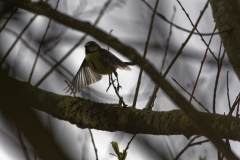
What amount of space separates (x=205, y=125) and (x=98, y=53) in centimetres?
289

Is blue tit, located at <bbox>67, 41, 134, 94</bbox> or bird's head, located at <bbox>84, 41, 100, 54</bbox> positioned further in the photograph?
bird's head, located at <bbox>84, 41, 100, 54</bbox>

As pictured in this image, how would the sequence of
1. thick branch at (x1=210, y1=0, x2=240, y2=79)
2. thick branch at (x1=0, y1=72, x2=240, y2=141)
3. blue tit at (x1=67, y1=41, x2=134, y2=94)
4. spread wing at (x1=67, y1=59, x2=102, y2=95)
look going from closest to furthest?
thick branch at (x1=0, y1=72, x2=240, y2=141), thick branch at (x1=210, y1=0, x2=240, y2=79), blue tit at (x1=67, y1=41, x2=134, y2=94), spread wing at (x1=67, y1=59, x2=102, y2=95)

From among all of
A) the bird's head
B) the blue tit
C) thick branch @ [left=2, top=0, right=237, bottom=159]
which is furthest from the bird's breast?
thick branch @ [left=2, top=0, right=237, bottom=159]

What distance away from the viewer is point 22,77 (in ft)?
2.89

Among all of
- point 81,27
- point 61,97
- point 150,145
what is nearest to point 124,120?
point 61,97

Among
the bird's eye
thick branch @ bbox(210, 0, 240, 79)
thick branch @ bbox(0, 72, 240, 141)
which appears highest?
the bird's eye

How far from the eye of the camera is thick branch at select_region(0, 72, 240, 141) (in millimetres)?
1397

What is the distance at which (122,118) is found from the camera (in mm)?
1830

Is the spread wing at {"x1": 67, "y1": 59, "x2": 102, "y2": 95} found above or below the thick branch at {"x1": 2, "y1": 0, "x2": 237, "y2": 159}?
above

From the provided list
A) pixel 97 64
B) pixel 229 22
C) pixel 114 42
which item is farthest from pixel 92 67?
pixel 114 42

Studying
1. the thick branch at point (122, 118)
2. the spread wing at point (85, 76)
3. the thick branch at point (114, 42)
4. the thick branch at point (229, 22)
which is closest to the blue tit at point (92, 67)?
the spread wing at point (85, 76)

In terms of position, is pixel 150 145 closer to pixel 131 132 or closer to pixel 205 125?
pixel 205 125

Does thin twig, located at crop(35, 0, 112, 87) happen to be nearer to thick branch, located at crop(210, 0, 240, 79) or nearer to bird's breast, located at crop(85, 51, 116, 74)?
thick branch, located at crop(210, 0, 240, 79)

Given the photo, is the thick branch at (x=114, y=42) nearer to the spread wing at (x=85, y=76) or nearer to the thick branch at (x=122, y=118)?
the thick branch at (x=122, y=118)
